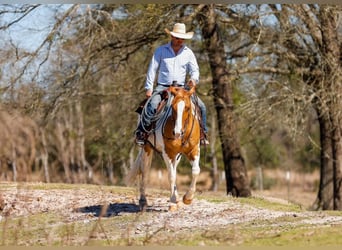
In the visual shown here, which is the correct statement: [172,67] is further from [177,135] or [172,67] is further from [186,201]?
[186,201]

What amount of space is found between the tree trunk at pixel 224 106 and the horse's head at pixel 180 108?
8070mm

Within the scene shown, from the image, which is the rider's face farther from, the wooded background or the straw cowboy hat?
the wooded background

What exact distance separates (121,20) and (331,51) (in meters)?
5.44

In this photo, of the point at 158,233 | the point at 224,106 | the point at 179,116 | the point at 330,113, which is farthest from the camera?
the point at 224,106

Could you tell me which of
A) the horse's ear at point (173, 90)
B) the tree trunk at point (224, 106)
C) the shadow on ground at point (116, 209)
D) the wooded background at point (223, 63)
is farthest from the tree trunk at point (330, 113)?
the horse's ear at point (173, 90)

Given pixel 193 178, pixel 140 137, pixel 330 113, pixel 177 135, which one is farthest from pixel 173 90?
pixel 330 113

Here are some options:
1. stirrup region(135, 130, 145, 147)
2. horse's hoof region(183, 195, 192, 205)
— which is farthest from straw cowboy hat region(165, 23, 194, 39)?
horse's hoof region(183, 195, 192, 205)

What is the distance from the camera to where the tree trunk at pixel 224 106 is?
834 inches

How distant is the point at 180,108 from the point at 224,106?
28.9ft

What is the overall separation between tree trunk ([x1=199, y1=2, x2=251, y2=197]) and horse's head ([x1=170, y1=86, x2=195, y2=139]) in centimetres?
807

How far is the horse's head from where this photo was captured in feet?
41.2

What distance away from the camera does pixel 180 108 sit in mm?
12539

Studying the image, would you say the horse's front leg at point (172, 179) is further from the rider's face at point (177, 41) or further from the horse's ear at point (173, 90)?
the rider's face at point (177, 41)

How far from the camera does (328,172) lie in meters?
22.5
